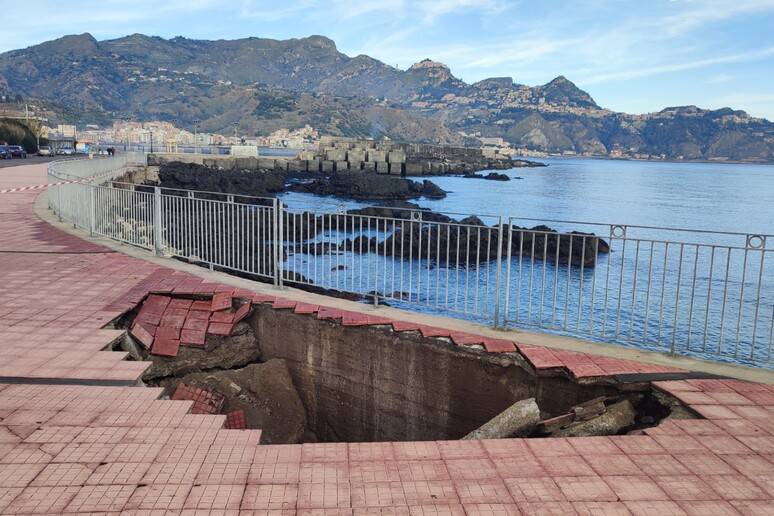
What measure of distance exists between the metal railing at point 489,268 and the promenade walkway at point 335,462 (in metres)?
1.36

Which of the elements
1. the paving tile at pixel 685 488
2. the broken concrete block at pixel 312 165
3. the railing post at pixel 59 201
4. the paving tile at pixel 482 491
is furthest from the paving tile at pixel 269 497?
the broken concrete block at pixel 312 165

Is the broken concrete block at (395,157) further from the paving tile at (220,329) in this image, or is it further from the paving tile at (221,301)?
the paving tile at (220,329)

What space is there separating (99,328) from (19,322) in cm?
86

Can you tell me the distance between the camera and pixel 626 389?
198 inches

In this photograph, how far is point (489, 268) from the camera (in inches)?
770

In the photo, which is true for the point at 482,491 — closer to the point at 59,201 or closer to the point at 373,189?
the point at 59,201

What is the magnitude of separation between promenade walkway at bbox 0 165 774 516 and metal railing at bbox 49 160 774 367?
1.36m

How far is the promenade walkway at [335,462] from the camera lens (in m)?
3.27

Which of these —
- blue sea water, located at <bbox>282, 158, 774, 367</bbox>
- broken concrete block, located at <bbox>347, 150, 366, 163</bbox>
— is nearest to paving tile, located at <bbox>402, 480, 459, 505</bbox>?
blue sea water, located at <bbox>282, 158, 774, 367</bbox>

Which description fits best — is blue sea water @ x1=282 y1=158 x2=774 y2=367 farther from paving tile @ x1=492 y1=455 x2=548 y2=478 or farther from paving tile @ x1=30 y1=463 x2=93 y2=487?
paving tile @ x1=30 y1=463 x2=93 y2=487

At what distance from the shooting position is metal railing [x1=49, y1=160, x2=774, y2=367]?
648 centimetres

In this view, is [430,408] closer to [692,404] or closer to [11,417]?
[692,404]

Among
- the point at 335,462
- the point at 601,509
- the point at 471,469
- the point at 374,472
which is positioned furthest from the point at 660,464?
the point at 335,462

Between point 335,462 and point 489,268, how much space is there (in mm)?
16220
